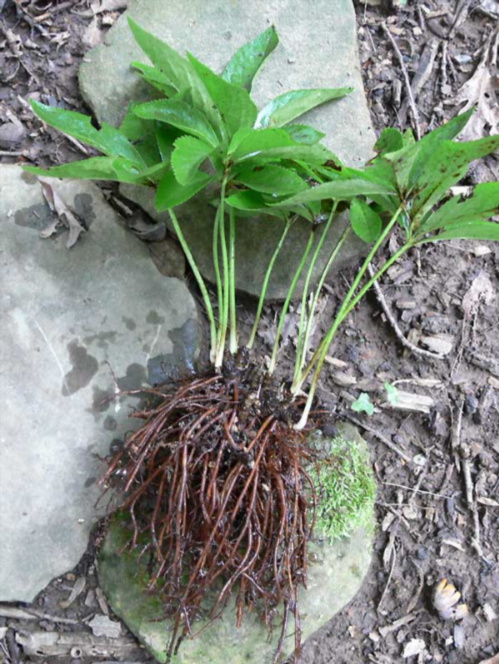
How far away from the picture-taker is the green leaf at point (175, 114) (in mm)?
1507

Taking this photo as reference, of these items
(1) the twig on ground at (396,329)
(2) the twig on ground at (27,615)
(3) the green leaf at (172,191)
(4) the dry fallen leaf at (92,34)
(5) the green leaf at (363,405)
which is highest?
(4) the dry fallen leaf at (92,34)

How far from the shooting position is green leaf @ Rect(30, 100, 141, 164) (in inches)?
61.4

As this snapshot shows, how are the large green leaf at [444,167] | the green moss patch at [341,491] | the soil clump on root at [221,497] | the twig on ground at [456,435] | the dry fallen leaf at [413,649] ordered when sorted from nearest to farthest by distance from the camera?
the large green leaf at [444,167]
the soil clump on root at [221,497]
the green moss patch at [341,491]
the dry fallen leaf at [413,649]
the twig on ground at [456,435]

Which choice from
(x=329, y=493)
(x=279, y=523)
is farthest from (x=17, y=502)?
(x=329, y=493)

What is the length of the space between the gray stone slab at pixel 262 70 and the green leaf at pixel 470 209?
39cm

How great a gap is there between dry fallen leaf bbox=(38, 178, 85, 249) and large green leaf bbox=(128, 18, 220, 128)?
544 millimetres

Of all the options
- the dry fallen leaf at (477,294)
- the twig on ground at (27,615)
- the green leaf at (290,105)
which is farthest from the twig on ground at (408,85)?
the twig on ground at (27,615)

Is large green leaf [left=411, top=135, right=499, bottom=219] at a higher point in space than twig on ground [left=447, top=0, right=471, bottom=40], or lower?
lower

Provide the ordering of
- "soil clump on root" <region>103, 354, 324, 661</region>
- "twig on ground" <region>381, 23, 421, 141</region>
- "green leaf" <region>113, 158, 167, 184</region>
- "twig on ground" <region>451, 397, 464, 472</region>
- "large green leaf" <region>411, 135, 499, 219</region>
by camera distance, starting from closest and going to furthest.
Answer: "large green leaf" <region>411, 135, 499, 219</region>, "green leaf" <region>113, 158, 167, 184</region>, "soil clump on root" <region>103, 354, 324, 661</region>, "twig on ground" <region>451, 397, 464, 472</region>, "twig on ground" <region>381, 23, 421, 141</region>

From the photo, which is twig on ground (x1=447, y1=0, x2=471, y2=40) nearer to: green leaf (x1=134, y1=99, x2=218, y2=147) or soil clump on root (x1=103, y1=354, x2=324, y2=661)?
green leaf (x1=134, y1=99, x2=218, y2=147)

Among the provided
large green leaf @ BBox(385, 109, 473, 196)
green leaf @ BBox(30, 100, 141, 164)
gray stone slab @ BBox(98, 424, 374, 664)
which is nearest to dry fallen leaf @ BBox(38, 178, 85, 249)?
green leaf @ BBox(30, 100, 141, 164)

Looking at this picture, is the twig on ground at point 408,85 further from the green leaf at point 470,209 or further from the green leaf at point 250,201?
the green leaf at point 250,201

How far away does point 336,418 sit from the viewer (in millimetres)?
1944

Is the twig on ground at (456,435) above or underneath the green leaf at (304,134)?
underneath
